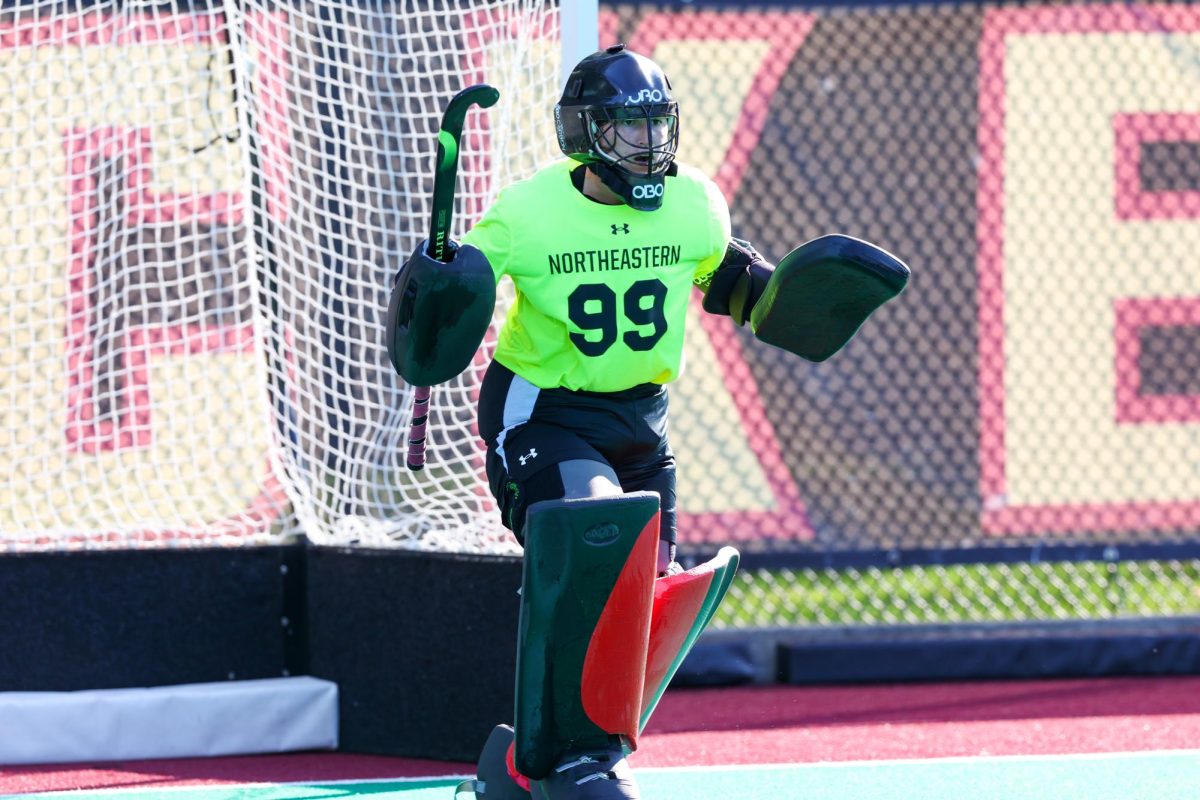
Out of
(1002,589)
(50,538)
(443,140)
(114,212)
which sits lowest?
(1002,589)

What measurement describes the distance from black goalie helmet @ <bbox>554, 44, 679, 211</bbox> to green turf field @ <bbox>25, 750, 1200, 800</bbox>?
1.49m

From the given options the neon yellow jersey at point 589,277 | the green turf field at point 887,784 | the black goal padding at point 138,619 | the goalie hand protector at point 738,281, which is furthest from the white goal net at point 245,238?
the neon yellow jersey at point 589,277

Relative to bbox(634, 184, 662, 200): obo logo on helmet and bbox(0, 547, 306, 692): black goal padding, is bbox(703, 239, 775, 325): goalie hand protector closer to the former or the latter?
bbox(634, 184, 662, 200): obo logo on helmet

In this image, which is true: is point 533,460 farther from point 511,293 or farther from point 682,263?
point 511,293

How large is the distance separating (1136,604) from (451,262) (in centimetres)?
392

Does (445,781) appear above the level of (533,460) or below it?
below

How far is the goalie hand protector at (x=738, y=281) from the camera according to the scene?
12.6 ft

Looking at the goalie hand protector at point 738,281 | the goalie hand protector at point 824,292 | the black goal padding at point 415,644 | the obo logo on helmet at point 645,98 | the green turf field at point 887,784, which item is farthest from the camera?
the black goal padding at point 415,644

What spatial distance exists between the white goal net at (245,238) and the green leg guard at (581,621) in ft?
4.60

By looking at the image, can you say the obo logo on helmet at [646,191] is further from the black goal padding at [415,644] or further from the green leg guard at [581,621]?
the black goal padding at [415,644]

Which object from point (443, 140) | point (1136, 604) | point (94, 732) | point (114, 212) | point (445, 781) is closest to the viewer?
point (443, 140)

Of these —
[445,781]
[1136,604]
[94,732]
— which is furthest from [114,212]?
[1136,604]

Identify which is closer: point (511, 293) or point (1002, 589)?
point (511, 293)

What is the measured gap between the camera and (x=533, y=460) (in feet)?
11.7
